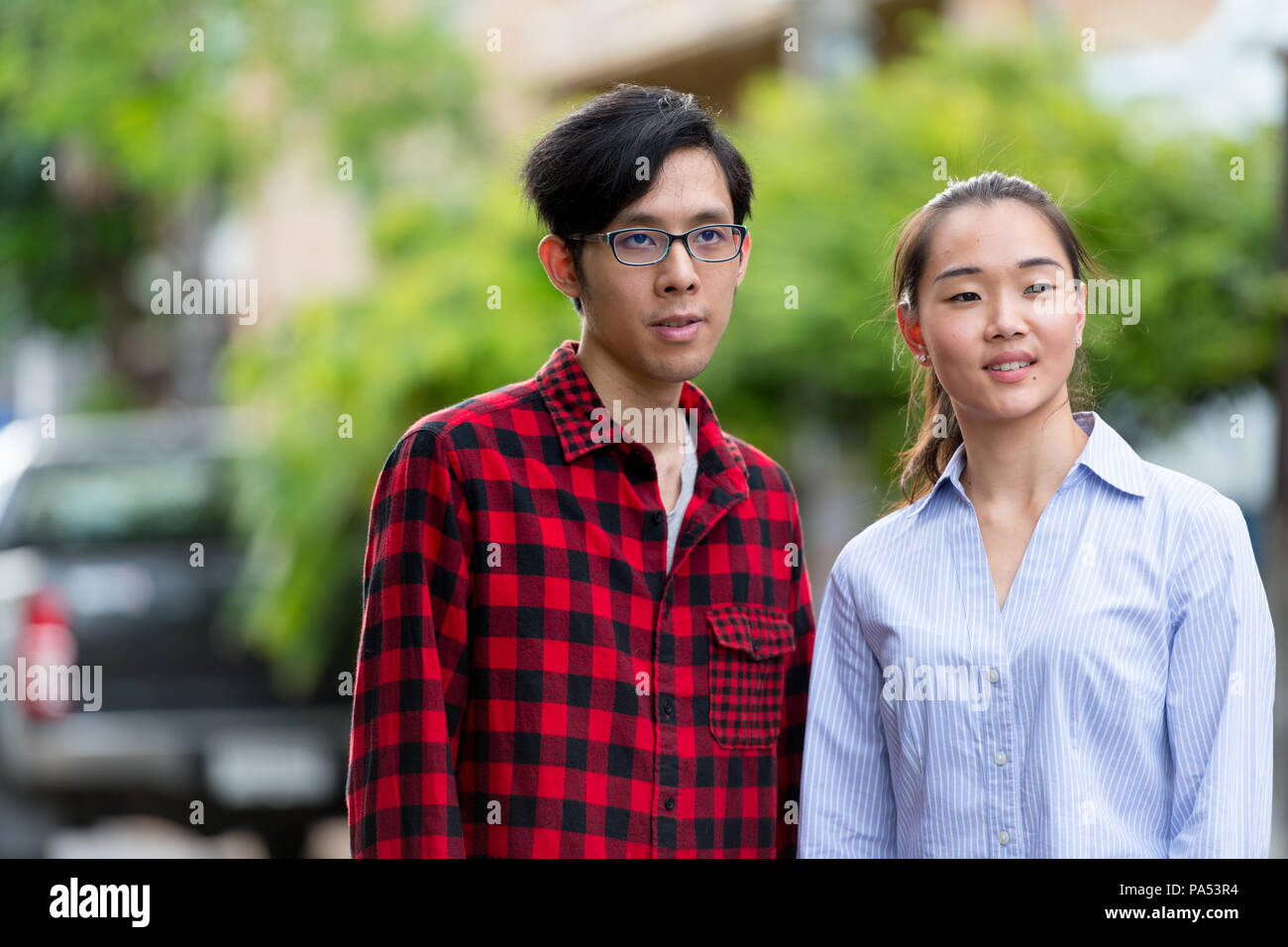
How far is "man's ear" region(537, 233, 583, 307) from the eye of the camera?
102 inches

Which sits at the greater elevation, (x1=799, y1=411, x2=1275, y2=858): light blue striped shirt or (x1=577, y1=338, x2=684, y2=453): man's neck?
(x1=577, y1=338, x2=684, y2=453): man's neck

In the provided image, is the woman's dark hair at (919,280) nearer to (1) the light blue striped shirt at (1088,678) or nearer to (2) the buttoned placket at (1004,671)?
(1) the light blue striped shirt at (1088,678)

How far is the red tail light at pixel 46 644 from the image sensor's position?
22.6 ft

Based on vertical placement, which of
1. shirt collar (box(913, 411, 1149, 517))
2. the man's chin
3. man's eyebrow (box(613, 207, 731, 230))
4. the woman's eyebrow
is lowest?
shirt collar (box(913, 411, 1149, 517))

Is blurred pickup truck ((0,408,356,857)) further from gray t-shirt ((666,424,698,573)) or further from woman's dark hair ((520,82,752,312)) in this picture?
woman's dark hair ((520,82,752,312))

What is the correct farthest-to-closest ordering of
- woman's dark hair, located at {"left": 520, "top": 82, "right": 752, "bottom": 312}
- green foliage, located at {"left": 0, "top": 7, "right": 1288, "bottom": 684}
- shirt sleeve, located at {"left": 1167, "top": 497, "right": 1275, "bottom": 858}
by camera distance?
1. green foliage, located at {"left": 0, "top": 7, "right": 1288, "bottom": 684}
2. woman's dark hair, located at {"left": 520, "top": 82, "right": 752, "bottom": 312}
3. shirt sleeve, located at {"left": 1167, "top": 497, "right": 1275, "bottom": 858}

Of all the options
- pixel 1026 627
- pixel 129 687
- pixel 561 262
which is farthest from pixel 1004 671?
pixel 129 687

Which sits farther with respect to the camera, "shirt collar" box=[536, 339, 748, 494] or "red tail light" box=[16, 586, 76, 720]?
"red tail light" box=[16, 586, 76, 720]

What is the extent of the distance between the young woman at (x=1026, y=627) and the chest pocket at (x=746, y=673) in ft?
0.36

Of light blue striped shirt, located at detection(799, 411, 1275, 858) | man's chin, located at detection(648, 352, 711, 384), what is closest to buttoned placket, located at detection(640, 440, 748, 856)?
man's chin, located at detection(648, 352, 711, 384)

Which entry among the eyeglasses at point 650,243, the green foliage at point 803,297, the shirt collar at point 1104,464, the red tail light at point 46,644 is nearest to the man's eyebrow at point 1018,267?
the shirt collar at point 1104,464

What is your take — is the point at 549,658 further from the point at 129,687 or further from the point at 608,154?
the point at 129,687
